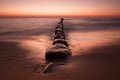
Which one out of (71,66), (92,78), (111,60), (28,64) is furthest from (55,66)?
(111,60)

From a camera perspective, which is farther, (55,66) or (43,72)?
(55,66)

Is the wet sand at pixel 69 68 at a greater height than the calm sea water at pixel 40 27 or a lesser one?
greater

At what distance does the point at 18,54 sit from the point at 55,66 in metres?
Answer: 3.10

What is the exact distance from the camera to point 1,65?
8078 millimetres

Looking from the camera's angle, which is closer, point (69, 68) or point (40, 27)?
point (69, 68)

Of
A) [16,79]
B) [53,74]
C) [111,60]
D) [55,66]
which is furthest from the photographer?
[111,60]

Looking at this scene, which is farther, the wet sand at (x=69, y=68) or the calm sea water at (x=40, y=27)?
the calm sea water at (x=40, y=27)

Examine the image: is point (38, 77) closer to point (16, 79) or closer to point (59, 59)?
point (16, 79)

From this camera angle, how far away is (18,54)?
10.2m

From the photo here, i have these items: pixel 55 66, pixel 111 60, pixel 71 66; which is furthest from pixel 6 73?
pixel 111 60

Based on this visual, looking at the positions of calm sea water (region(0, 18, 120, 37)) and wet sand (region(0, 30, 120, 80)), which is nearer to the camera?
wet sand (region(0, 30, 120, 80))

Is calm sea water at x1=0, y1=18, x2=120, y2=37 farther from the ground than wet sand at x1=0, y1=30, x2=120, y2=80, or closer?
closer

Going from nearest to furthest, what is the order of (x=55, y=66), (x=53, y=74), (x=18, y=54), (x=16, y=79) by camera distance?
(x=16, y=79) < (x=53, y=74) < (x=55, y=66) < (x=18, y=54)

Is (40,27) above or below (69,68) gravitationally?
below
